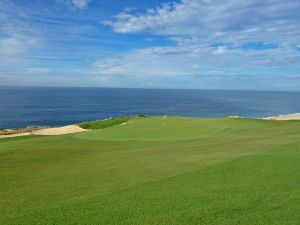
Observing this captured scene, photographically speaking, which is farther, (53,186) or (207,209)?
(53,186)

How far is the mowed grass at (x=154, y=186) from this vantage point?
7.82 metres

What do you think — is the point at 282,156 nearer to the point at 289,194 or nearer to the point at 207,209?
the point at 289,194

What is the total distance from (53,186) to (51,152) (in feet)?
20.5

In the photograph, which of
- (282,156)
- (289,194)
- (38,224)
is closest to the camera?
(38,224)

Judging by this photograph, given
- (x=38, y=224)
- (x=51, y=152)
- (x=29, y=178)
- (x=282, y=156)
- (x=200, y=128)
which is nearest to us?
(x=38, y=224)

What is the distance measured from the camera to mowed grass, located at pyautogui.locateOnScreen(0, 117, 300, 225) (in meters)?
7.82

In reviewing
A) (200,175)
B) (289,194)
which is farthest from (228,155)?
(289,194)

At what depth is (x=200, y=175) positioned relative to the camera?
1141cm

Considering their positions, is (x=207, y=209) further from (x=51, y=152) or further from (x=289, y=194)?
(x=51, y=152)

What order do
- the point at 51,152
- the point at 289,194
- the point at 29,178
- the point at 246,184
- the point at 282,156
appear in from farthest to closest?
the point at 51,152 → the point at 282,156 → the point at 29,178 → the point at 246,184 → the point at 289,194

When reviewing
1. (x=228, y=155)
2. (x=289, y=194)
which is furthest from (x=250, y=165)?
(x=289, y=194)

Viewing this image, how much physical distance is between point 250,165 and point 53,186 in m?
7.49

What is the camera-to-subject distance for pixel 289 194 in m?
9.27

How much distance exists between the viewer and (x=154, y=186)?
10188 mm
